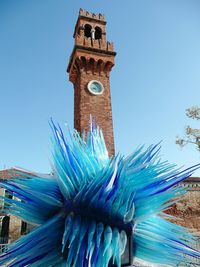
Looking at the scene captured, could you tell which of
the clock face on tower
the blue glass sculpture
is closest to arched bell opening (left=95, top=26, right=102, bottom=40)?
the clock face on tower

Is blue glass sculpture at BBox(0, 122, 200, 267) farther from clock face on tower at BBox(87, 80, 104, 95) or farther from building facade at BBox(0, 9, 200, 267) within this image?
clock face on tower at BBox(87, 80, 104, 95)

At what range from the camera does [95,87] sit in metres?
Result: 11.4

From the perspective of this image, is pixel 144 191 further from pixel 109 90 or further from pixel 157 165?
pixel 109 90

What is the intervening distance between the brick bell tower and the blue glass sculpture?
9.23 m

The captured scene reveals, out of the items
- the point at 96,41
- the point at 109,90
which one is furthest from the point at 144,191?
the point at 96,41

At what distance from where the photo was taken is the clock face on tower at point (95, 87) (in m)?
11.2

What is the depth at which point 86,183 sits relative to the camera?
2.64 feet

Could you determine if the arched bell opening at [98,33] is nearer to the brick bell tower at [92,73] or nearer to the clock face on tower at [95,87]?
the brick bell tower at [92,73]

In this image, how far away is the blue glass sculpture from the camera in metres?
0.75

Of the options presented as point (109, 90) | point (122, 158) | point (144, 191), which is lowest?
point (144, 191)

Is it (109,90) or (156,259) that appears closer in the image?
(156,259)

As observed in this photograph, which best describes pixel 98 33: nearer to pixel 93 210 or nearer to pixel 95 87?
pixel 95 87

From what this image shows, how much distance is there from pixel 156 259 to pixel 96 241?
0.27 metres

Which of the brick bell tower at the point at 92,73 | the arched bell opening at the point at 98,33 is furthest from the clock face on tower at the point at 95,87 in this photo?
the arched bell opening at the point at 98,33
